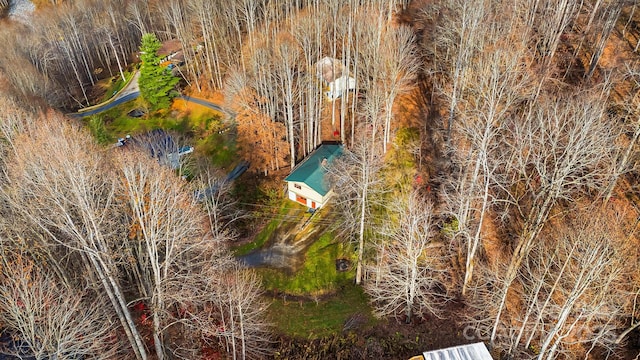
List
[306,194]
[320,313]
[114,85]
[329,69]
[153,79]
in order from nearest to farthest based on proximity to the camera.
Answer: [320,313] < [306,194] < [329,69] < [153,79] < [114,85]

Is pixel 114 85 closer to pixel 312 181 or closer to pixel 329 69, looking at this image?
pixel 329 69

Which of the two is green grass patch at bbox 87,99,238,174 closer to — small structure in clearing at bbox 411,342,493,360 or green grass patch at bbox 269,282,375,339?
green grass patch at bbox 269,282,375,339

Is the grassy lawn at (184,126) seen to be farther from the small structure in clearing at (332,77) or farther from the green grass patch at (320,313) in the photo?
the green grass patch at (320,313)

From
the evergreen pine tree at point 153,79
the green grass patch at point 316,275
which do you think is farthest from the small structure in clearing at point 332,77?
the evergreen pine tree at point 153,79

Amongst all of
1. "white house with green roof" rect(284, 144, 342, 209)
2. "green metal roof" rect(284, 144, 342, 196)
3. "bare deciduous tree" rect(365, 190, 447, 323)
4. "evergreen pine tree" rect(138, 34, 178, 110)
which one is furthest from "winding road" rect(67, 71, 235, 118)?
"bare deciduous tree" rect(365, 190, 447, 323)

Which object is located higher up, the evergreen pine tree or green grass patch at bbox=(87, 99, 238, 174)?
the evergreen pine tree

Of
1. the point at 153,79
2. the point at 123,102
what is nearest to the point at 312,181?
the point at 153,79

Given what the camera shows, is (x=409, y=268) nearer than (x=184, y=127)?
Yes
